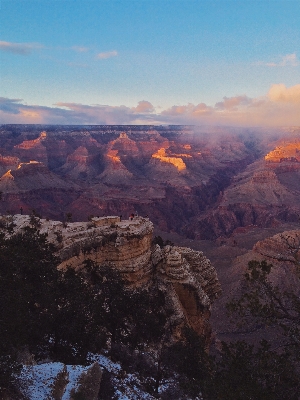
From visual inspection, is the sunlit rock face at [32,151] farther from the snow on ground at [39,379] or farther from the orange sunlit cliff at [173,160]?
the snow on ground at [39,379]

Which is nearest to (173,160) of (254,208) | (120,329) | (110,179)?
(110,179)

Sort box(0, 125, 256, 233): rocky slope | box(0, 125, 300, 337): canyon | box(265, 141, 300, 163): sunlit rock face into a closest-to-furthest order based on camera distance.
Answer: box(0, 125, 300, 337): canyon → box(0, 125, 256, 233): rocky slope → box(265, 141, 300, 163): sunlit rock face

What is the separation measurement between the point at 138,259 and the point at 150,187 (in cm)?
9613

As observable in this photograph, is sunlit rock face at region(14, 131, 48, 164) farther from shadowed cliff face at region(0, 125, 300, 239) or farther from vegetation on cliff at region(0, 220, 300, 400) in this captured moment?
vegetation on cliff at region(0, 220, 300, 400)

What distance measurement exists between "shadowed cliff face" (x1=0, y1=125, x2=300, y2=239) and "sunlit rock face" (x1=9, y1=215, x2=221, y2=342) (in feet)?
203

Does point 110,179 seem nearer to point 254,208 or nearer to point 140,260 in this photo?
point 254,208

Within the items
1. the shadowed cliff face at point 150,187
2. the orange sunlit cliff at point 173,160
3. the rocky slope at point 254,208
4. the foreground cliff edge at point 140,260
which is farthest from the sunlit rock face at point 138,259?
the orange sunlit cliff at point 173,160

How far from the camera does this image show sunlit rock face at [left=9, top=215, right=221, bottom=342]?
2322 centimetres

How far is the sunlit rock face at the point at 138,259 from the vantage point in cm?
2322

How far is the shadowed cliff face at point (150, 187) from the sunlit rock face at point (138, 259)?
6184 centimetres

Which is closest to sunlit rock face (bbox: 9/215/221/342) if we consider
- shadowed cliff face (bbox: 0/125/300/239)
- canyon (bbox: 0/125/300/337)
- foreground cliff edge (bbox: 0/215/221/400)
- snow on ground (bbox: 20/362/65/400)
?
foreground cliff edge (bbox: 0/215/221/400)

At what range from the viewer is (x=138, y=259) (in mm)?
24688

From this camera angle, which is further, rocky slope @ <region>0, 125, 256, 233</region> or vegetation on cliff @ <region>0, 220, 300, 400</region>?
rocky slope @ <region>0, 125, 256, 233</region>

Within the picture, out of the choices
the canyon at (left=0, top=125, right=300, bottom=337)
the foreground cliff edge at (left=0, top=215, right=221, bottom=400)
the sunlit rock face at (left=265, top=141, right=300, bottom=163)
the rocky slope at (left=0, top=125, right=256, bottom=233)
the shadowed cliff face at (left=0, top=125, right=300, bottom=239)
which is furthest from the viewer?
the sunlit rock face at (left=265, top=141, right=300, bottom=163)
